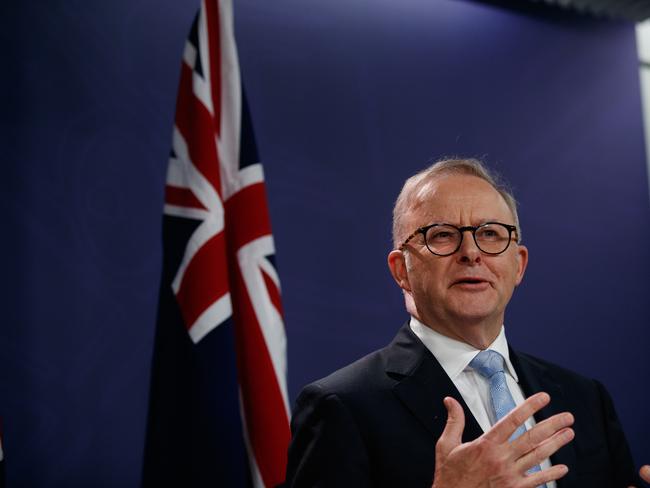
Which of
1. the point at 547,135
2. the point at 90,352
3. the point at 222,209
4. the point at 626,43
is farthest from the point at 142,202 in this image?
the point at 626,43

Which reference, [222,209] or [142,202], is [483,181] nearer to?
[222,209]

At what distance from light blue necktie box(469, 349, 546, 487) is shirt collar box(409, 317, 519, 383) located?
0.02m

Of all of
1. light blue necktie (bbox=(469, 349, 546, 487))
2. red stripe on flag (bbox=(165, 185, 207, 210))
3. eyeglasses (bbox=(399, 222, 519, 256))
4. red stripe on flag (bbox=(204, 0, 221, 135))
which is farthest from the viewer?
red stripe on flag (bbox=(204, 0, 221, 135))

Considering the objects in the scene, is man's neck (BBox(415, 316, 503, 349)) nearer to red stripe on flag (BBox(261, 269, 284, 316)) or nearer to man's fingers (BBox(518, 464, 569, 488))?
man's fingers (BBox(518, 464, 569, 488))

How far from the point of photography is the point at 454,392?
61.4 inches

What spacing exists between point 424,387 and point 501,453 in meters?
0.31

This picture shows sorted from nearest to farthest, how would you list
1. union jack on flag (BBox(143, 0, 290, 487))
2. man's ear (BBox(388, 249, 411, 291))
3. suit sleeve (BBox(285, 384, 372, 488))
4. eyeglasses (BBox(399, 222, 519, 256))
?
suit sleeve (BBox(285, 384, 372, 488)), eyeglasses (BBox(399, 222, 519, 256)), man's ear (BBox(388, 249, 411, 291)), union jack on flag (BBox(143, 0, 290, 487))

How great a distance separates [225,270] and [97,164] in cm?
118

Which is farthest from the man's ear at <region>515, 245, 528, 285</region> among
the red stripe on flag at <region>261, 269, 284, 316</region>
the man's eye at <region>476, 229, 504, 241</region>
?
the red stripe on flag at <region>261, 269, 284, 316</region>

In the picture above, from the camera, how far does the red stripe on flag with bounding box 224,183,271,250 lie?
2070 millimetres

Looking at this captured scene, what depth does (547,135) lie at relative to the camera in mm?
4027

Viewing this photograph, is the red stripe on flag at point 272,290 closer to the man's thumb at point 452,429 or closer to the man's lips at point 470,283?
the man's lips at point 470,283

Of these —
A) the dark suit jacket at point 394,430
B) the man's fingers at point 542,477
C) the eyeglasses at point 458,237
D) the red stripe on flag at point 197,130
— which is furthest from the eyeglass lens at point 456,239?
the red stripe on flag at point 197,130

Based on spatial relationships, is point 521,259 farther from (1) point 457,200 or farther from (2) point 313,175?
(2) point 313,175
